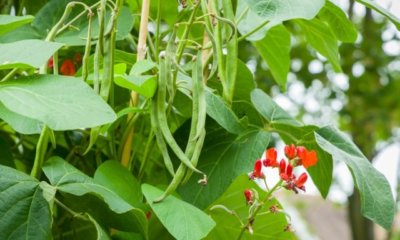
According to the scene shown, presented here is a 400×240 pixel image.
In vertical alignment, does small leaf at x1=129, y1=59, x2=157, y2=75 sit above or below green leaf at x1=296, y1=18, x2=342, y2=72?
above

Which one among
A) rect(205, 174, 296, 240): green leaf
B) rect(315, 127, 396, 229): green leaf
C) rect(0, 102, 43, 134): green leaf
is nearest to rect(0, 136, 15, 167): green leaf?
rect(0, 102, 43, 134): green leaf

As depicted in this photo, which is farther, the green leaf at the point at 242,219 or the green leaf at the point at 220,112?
the green leaf at the point at 242,219

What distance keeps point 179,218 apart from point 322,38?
395 mm

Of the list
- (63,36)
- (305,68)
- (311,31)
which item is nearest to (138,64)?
(63,36)

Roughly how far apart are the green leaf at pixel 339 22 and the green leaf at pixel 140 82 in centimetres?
29

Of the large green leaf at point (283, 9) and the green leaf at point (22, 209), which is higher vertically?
the large green leaf at point (283, 9)

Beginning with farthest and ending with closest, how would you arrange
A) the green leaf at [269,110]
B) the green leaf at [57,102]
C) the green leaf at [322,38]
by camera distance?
1. the green leaf at [322,38]
2. the green leaf at [269,110]
3. the green leaf at [57,102]

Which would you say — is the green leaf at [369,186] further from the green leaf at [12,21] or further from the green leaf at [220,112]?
the green leaf at [12,21]

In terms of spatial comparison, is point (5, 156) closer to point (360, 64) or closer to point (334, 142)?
point (334, 142)

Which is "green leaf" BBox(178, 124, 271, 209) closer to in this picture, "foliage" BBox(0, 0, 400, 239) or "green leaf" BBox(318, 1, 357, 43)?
"foliage" BBox(0, 0, 400, 239)

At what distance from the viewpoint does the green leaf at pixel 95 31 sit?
79cm

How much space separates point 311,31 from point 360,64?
8.33 feet

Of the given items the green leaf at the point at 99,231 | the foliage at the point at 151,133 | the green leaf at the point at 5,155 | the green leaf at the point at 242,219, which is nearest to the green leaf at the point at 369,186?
the foliage at the point at 151,133

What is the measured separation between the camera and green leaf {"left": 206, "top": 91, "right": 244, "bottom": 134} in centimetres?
69
